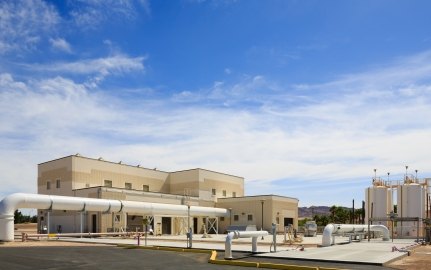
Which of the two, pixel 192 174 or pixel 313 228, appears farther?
pixel 192 174

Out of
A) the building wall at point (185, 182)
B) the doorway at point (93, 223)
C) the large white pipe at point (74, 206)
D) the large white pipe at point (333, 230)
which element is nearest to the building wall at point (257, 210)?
the large white pipe at point (74, 206)

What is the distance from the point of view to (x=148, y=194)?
57719 mm

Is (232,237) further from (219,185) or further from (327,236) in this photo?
(219,185)

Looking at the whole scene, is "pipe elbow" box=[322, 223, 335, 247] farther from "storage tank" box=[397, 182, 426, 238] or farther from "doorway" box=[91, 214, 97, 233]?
"doorway" box=[91, 214, 97, 233]

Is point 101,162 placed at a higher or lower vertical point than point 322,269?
higher

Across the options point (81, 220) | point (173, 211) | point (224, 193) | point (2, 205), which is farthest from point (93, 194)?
point (224, 193)

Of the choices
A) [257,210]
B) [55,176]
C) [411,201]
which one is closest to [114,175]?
[55,176]

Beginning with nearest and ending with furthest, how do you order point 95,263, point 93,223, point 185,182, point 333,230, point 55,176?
1. point 95,263
2. point 333,230
3. point 93,223
4. point 55,176
5. point 185,182

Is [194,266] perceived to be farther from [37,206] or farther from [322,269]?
[37,206]

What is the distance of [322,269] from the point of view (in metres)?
17.6

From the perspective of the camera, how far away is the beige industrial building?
171 feet

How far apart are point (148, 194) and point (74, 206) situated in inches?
557

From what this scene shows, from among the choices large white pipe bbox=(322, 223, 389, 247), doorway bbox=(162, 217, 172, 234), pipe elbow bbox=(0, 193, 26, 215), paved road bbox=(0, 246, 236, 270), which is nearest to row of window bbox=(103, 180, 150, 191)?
doorway bbox=(162, 217, 172, 234)

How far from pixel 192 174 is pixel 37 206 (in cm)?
3226
